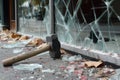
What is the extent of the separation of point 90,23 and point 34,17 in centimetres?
413

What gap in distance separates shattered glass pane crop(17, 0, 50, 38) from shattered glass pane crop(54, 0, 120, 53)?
1.00 m

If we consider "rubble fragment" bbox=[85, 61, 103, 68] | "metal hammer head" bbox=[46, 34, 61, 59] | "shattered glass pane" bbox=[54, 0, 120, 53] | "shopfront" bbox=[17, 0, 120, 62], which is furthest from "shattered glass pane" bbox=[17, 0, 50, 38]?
"rubble fragment" bbox=[85, 61, 103, 68]

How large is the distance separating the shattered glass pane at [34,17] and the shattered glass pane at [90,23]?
3.27 ft

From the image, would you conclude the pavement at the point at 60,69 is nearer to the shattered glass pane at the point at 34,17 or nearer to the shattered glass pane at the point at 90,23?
the shattered glass pane at the point at 90,23

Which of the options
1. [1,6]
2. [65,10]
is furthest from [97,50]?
[1,6]

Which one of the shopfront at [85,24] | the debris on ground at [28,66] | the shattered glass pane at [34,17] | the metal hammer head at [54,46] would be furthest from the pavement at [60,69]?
the shattered glass pane at [34,17]

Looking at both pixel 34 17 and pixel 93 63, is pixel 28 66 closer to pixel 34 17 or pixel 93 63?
pixel 93 63

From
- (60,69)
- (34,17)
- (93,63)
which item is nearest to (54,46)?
(60,69)

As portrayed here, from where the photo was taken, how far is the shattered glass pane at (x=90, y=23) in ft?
20.7

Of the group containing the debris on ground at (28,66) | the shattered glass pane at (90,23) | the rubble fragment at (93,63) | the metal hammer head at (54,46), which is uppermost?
the shattered glass pane at (90,23)

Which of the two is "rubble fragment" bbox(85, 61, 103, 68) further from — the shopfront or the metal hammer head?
the metal hammer head

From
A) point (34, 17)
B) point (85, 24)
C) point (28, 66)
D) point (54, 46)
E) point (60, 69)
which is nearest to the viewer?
point (60, 69)

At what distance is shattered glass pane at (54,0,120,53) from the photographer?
630cm

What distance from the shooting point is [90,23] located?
23.5 feet
